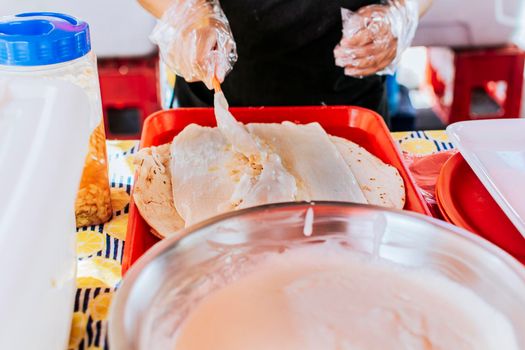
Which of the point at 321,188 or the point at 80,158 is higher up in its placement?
the point at 80,158

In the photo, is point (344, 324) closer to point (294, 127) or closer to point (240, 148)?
point (240, 148)

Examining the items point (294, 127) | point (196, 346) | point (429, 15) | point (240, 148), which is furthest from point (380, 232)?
point (429, 15)

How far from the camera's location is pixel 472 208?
1.02m

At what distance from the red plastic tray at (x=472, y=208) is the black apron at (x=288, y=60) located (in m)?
0.61

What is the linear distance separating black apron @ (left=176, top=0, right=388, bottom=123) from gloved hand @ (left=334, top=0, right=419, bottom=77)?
0.12 metres

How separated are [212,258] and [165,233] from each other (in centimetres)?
32

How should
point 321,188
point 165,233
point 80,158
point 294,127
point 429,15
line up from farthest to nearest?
point 429,15 → point 294,127 → point 321,188 → point 165,233 → point 80,158

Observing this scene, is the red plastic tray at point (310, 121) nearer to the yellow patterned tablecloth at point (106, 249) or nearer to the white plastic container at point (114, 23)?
the yellow patterned tablecloth at point (106, 249)

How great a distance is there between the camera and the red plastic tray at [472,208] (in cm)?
95

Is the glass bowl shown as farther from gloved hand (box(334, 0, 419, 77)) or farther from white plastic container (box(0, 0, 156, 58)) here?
white plastic container (box(0, 0, 156, 58))

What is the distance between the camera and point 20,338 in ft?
1.93

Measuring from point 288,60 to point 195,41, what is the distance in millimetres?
433

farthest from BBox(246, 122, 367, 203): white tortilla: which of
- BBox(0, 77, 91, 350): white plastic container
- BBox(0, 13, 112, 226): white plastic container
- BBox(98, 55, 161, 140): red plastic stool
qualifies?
BBox(98, 55, 161, 140): red plastic stool

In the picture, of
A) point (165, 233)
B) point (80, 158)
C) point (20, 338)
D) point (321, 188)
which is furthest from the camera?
point (321, 188)
